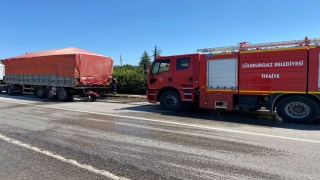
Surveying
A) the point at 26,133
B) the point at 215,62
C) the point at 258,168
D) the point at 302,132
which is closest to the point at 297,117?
the point at 302,132

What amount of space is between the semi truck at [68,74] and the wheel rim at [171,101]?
6.16 meters

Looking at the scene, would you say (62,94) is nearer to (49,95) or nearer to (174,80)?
(49,95)

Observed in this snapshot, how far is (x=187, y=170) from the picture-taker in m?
4.02

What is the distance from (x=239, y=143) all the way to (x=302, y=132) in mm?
2331

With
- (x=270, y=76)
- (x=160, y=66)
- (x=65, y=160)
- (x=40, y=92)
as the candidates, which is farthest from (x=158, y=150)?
(x=40, y=92)

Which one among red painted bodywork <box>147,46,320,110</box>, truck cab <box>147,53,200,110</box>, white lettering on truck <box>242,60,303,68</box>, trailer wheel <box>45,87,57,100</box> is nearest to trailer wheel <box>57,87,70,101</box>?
trailer wheel <box>45,87,57,100</box>

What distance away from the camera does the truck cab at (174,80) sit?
1027 cm

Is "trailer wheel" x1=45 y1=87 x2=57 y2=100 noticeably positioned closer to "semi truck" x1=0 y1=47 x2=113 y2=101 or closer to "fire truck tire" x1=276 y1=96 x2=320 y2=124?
"semi truck" x1=0 y1=47 x2=113 y2=101

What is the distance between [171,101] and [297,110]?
4.87 meters

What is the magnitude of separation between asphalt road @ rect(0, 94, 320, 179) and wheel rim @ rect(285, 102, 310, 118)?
51 centimetres

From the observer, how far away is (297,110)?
801cm

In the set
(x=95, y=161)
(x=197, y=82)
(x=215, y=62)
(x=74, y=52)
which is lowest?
(x=95, y=161)

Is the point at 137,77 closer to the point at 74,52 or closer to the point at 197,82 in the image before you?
the point at 74,52

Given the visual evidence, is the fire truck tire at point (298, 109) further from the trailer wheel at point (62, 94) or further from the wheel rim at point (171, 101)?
the trailer wheel at point (62, 94)
